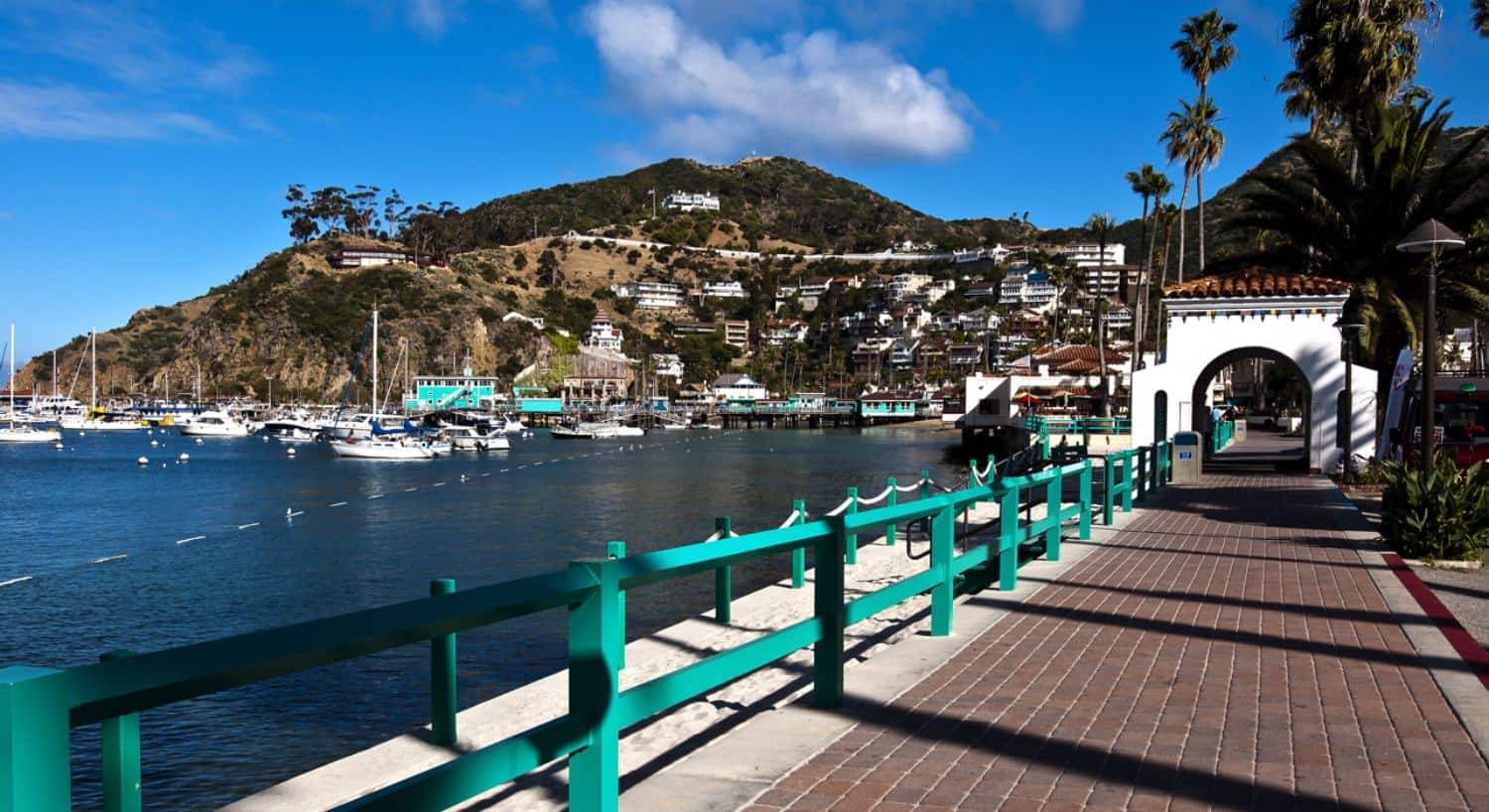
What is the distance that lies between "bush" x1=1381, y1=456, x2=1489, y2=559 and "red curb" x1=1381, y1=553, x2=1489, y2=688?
375 mm

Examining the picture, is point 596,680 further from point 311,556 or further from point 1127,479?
point 311,556

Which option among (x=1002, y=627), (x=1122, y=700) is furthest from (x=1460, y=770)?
(x=1002, y=627)

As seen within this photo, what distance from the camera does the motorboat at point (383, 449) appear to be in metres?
71.5

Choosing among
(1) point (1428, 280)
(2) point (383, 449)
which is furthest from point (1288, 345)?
(2) point (383, 449)

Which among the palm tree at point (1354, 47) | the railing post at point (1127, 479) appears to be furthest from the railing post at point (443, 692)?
the palm tree at point (1354, 47)

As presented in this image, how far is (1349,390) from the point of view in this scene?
86.5ft

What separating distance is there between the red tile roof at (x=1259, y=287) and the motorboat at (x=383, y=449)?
50.3 metres

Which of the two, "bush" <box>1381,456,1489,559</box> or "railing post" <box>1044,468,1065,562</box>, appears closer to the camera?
"bush" <box>1381,456,1489,559</box>

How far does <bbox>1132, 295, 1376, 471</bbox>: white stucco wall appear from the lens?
29969mm

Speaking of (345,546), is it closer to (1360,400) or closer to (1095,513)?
(1095,513)

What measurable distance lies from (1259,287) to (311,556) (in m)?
24.2

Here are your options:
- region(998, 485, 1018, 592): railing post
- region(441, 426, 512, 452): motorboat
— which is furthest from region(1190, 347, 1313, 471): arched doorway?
region(441, 426, 512, 452): motorboat

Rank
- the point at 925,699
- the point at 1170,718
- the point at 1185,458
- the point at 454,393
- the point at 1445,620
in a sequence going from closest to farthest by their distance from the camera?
the point at 1170,718, the point at 925,699, the point at 1445,620, the point at 1185,458, the point at 454,393

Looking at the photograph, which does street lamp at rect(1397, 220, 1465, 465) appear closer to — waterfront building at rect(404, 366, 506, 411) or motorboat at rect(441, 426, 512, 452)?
motorboat at rect(441, 426, 512, 452)
